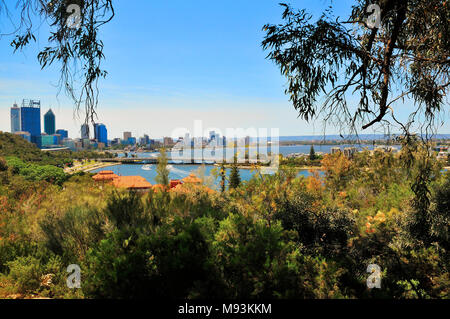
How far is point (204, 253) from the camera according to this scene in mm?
2016

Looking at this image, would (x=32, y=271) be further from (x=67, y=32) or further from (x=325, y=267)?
(x=325, y=267)

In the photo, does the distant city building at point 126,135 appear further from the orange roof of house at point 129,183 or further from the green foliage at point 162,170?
the green foliage at point 162,170

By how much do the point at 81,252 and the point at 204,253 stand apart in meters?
1.54

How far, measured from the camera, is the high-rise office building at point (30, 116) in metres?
3.48

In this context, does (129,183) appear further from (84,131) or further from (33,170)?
(33,170)

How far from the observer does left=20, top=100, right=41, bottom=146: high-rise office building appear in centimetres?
348

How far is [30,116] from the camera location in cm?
682

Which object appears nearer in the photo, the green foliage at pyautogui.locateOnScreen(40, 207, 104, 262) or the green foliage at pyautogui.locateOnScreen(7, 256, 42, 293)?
the green foliage at pyautogui.locateOnScreen(7, 256, 42, 293)

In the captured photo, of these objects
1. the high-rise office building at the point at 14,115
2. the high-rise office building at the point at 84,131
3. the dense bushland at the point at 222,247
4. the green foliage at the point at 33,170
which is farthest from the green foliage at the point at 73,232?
the green foliage at the point at 33,170
